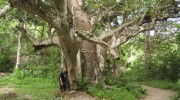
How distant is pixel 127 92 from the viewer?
568 inches

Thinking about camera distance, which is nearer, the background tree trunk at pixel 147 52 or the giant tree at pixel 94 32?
the giant tree at pixel 94 32

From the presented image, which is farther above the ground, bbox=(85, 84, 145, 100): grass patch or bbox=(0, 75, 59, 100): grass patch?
bbox=(0, 75, 59, 100): grass patch

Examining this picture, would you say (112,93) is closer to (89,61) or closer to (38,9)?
(89,61)

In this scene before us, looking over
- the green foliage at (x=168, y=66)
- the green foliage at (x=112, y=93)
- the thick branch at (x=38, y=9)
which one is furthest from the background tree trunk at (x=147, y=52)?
the thick branch at (x=38, y=9)

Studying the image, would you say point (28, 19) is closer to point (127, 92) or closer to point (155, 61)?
point (155, 61)

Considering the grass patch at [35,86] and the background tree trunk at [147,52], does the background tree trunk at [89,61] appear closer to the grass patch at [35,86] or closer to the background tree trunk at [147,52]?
the grass patch at [35,86]

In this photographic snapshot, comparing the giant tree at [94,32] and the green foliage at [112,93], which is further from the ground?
the giant tree at [94,32]

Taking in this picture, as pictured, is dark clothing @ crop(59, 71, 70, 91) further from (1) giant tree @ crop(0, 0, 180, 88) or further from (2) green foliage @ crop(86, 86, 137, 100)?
(2) green foliage @ crop(86, 86, 137, 100)

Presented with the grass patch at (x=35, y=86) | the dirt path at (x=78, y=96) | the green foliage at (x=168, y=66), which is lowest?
the dirt path at (x=78, y=96)

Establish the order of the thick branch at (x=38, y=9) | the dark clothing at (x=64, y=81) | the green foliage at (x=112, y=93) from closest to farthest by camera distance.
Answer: the thick branch at (x=38, y=9)
the green foliage at (x=112, y=93)
the dark clothing at (x=64, y=81)

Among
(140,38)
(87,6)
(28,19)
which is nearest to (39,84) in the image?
(87,6)

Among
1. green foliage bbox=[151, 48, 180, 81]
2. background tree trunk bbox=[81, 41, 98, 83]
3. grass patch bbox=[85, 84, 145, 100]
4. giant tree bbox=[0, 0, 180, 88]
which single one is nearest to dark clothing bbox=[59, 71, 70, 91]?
giant tree bbox=[0, 0, 180, 88]

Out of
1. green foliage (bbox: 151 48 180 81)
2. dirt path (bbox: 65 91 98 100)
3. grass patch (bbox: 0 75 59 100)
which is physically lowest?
dirt path (bbox: 65 91 98 100)

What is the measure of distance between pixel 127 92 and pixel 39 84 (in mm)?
6160
